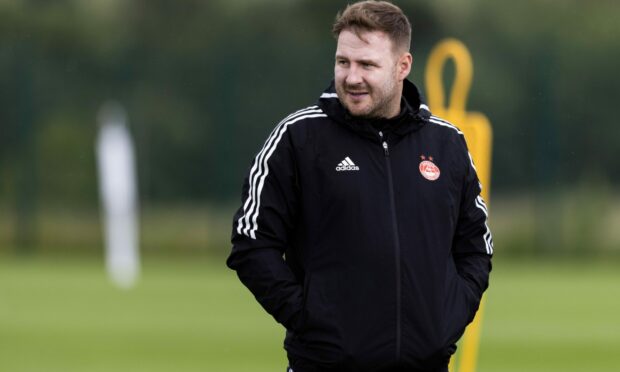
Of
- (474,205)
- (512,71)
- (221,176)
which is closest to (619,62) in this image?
(512,71)

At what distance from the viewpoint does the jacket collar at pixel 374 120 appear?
5094 mm

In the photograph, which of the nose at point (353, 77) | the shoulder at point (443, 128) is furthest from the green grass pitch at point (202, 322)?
the nose at point (353, 77)

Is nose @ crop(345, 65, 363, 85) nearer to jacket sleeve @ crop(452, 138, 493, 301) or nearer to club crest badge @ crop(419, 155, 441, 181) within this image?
club crest badge @ crop(419, 155, 441, 181)

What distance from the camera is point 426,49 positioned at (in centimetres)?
2369

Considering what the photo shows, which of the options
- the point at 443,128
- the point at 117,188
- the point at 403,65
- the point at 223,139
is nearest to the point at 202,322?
the point at 117,188

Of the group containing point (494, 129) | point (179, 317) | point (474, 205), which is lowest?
point (179, 317)

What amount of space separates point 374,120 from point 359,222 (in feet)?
→ 1.25

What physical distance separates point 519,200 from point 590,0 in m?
16.2

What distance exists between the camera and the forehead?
5.02m

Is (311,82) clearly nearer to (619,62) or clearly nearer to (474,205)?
(619,62)

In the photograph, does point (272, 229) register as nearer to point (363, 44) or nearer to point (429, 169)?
point (429, 169)

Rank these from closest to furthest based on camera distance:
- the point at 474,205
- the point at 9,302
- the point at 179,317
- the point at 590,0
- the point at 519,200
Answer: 1. the point at 474,205
2. the point at 179,317
3. the point at 9,302
4. the point at 519,200
5. the point at 590,0

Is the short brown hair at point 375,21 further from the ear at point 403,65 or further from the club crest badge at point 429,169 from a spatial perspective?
the club crest badge at point 429,169

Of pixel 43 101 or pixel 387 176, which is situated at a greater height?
pixel 43 101
